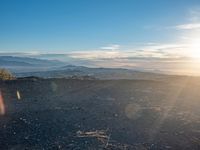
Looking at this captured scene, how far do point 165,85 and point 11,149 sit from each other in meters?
24.6

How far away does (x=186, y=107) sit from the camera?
26797 mm

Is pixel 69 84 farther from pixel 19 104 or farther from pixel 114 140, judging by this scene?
pixel 114 140

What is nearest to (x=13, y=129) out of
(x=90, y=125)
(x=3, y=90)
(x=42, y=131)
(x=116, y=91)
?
(x=42, y=131)

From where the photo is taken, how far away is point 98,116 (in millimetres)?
22000

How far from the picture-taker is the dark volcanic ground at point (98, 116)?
16469 mm

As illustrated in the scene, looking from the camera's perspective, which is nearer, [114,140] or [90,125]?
[114,140]

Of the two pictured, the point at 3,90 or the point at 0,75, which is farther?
the point at 0,75

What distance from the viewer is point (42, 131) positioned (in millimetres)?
17812

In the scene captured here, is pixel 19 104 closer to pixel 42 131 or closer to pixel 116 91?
pixel 42 131

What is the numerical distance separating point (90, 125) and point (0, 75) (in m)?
29.9

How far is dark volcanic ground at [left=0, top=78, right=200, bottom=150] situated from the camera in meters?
16.5

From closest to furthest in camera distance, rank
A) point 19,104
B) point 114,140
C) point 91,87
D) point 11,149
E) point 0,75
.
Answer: point 11,149, point 114,140, point 19,104, point 91,87, point 0,75

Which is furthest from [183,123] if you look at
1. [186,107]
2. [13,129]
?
[13,129]

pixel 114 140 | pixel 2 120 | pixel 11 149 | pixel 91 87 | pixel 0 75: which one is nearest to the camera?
pixel 11 149
